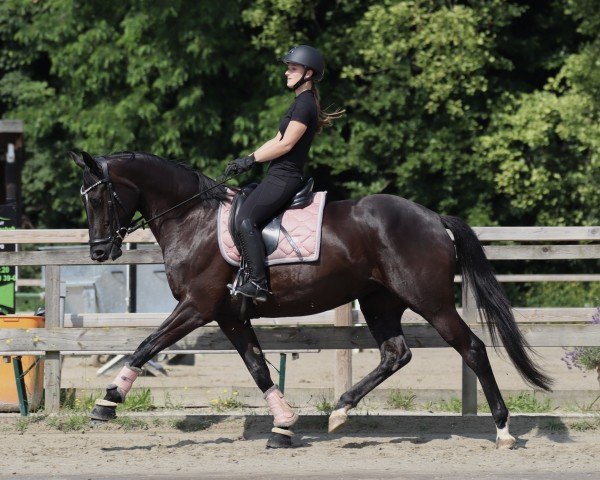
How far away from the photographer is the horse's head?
7.59 metres

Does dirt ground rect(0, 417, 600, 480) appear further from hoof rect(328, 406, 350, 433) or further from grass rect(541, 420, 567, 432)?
hoof rect(328, 406, 350, 433)

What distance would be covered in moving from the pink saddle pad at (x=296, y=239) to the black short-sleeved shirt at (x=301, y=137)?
0.28 meters

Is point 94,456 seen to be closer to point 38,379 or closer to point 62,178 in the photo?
point 38,379

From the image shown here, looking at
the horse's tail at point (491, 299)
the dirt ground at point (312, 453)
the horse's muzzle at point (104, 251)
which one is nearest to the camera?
the dirt ground at point (312, 453)

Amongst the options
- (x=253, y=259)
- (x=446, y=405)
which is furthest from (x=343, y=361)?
(x=253, y=259)

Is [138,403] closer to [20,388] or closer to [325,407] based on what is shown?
[20,388]

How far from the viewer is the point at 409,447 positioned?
300 inches

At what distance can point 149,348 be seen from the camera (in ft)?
24.7

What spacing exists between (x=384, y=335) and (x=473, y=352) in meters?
0.75

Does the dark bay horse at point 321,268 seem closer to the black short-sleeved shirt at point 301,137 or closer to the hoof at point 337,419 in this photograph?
the hoof at point 337,419

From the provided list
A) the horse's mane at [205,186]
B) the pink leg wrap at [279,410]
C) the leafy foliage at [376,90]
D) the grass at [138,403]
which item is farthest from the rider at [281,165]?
the leafy foliage at [376,90]

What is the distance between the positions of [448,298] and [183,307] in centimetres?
185

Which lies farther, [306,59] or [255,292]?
[306,59]

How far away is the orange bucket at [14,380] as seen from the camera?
29.6ft
